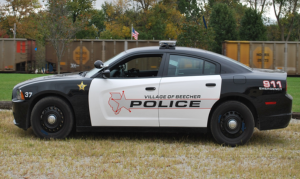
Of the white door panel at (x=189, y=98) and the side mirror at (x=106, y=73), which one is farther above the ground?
the side mirror at (x=106, y=73)

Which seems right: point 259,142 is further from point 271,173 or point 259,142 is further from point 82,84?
point 82,84

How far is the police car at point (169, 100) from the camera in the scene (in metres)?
5.25

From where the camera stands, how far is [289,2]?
4634 centimetres

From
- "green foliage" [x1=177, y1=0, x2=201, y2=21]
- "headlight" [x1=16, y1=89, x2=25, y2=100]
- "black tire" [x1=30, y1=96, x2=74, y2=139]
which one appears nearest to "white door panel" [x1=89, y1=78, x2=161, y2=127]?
"black tire" [x1=30, y1=96, x2=74, y2=139]

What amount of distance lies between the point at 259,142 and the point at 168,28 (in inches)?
1611

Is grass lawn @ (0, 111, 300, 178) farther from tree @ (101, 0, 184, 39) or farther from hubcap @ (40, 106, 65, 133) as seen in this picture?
tree @ (101, 0, 184, 39)

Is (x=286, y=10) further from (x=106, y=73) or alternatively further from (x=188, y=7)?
(x=106, y=73)

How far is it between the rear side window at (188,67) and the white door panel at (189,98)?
110 millimetres

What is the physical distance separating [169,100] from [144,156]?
1036 millimetres

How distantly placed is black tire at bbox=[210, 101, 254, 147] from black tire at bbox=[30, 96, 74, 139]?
2282 millimetres

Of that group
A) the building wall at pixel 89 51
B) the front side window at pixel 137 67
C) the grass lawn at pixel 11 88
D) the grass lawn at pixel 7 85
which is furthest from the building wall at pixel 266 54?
the front side window at pixel 137 67

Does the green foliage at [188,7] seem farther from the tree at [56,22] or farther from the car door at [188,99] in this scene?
the car door at [188,99]

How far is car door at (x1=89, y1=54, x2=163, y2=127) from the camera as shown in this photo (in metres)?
5.30

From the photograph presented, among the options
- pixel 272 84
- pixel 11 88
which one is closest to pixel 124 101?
pixel 272 84
